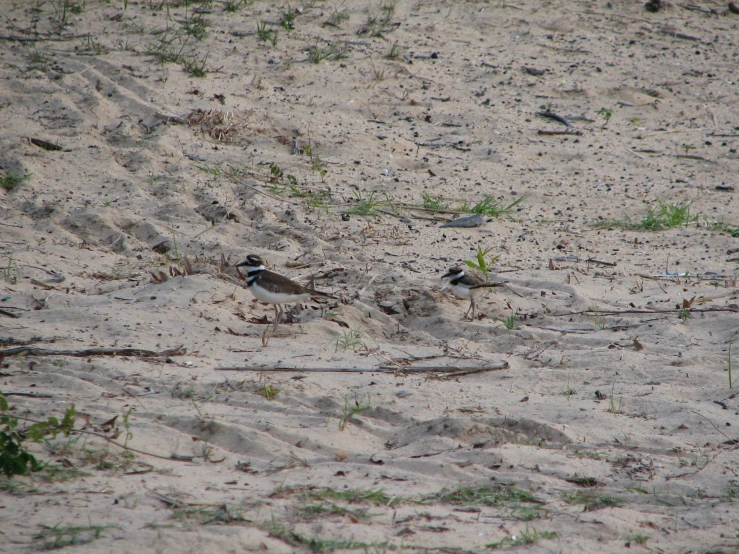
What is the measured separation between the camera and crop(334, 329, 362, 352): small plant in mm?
6004

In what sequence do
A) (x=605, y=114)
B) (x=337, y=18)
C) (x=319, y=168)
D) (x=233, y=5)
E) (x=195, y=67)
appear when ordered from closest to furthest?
(x=319, y=168) < (x=195, y=67) < (x=605, y=114) < (x=233, y=5) < (x=337, y=18)

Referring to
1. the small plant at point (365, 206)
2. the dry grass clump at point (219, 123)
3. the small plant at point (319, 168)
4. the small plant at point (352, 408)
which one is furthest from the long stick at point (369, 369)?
the dry grass clump at point (219, 123)

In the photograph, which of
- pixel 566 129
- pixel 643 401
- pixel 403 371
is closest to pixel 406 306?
pixel 403 371

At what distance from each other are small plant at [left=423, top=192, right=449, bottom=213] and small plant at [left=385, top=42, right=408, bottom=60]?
319 cm

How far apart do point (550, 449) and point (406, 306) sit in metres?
2.27

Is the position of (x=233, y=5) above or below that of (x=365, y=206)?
above

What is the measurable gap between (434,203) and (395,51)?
11.9 ft

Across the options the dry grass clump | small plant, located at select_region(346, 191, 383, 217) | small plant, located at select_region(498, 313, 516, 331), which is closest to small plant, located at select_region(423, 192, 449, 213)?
small plant, located at select_region(346, 191, 383, 217)

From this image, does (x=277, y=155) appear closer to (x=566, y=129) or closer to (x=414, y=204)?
(x=414, y=204)

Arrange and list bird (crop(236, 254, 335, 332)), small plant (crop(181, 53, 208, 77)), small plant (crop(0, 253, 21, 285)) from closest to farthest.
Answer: bird (crop(236, 254, 335, 332)) < small plant (crop(0, 253, 21, 285)) < small plant (crop(181, 53, 208, 77))

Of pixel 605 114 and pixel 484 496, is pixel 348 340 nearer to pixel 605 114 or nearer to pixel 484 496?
pixel 484 496

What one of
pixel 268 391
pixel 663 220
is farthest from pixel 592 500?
pixel 663 220

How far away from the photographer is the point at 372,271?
24.0 feet

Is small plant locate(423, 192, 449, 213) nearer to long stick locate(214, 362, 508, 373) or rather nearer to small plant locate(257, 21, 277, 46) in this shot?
long stick locate(214, 362, 508, 373)
